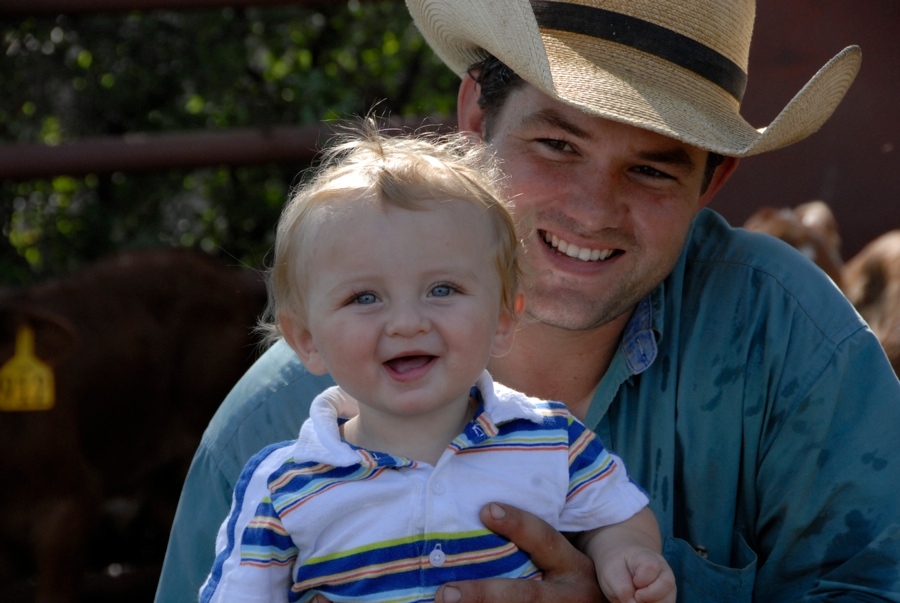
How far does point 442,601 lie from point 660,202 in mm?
1025

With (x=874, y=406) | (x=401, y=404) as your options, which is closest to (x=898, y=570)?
(x=874, y=406)

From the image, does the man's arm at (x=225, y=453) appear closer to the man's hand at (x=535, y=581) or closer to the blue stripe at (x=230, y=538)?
the blue stripe at (x=230, y=538)

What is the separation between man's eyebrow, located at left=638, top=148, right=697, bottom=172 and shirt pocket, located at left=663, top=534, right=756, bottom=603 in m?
0.76

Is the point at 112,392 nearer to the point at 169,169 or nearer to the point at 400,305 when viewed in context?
the point at 169,169

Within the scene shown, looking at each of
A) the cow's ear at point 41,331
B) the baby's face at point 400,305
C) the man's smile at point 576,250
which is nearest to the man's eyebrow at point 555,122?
the man's smile at point 576,250

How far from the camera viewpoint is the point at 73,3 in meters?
4.86

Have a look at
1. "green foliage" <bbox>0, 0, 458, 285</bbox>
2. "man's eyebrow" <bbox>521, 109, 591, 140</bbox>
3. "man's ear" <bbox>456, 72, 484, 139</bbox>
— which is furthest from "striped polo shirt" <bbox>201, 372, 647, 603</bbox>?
"green foliage" <bbox>0, 0, 458, 285</bbox>

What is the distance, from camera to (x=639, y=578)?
1893mm

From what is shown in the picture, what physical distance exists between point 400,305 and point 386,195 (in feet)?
0.59

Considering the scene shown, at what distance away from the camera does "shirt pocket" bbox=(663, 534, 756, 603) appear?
2.39 m

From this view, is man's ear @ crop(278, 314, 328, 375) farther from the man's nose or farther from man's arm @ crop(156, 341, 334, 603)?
the man's nose

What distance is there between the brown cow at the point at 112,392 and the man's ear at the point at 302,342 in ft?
9.92

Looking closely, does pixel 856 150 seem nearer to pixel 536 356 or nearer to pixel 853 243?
pixel 853 243

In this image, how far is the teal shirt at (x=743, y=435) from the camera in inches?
91.8
